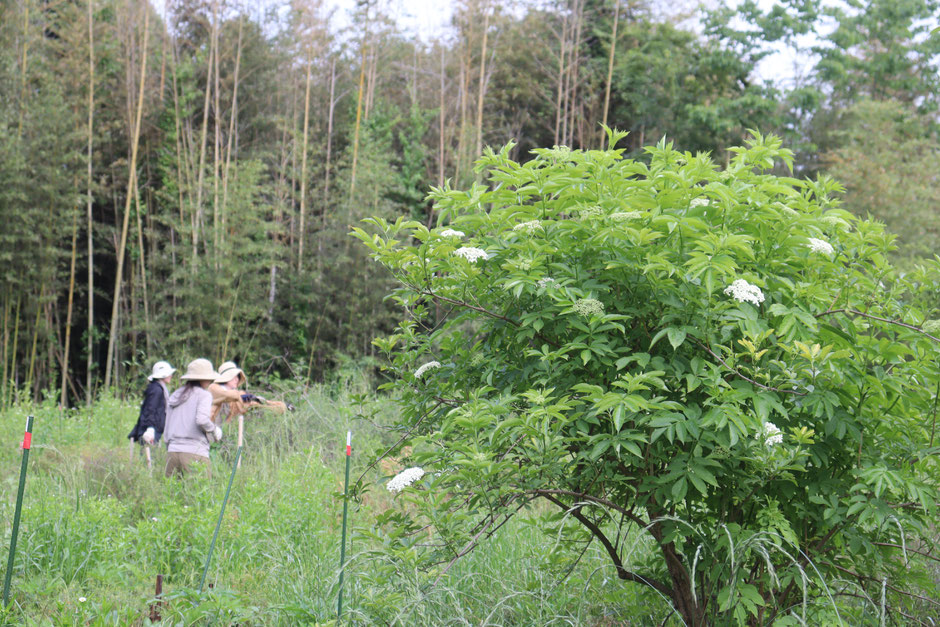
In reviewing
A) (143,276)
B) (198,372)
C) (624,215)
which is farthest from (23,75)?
(624,215)

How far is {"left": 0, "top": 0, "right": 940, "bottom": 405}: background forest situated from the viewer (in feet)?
37.8

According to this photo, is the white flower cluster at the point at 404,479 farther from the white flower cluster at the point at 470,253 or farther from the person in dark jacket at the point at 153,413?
the person in dark jacket at the point at 153,413

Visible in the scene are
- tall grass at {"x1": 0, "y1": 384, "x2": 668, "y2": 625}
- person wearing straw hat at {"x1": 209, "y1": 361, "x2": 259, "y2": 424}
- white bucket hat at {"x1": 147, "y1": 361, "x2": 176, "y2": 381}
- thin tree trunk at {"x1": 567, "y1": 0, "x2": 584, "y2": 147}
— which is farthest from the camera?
thin tree trunk at {"x1": 567, "y1": 0, "x2": 584, "y2": 147}

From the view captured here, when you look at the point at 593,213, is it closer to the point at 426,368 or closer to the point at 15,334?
the point at 426,368

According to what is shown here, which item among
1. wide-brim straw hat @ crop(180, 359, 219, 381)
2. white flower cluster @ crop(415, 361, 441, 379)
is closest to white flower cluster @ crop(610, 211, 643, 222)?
white flower cluster @ crop(415, 361, 441, 379)

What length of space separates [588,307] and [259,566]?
2.52 meters

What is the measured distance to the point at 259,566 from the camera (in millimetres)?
3650

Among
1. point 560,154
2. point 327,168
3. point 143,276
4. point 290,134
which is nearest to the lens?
point 560,154

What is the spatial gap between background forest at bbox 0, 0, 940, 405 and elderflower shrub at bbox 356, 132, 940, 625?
741 cm

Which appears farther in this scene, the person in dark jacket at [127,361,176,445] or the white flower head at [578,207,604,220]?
the person in dark jacket at [127,361,176,445]

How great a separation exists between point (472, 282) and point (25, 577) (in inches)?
101

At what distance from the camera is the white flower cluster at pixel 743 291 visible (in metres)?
1.86

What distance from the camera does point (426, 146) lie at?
16.7 metres

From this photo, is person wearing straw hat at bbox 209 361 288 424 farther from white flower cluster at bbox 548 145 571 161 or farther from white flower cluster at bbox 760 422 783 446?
white flower cluster at bbox 760 422 783 446
